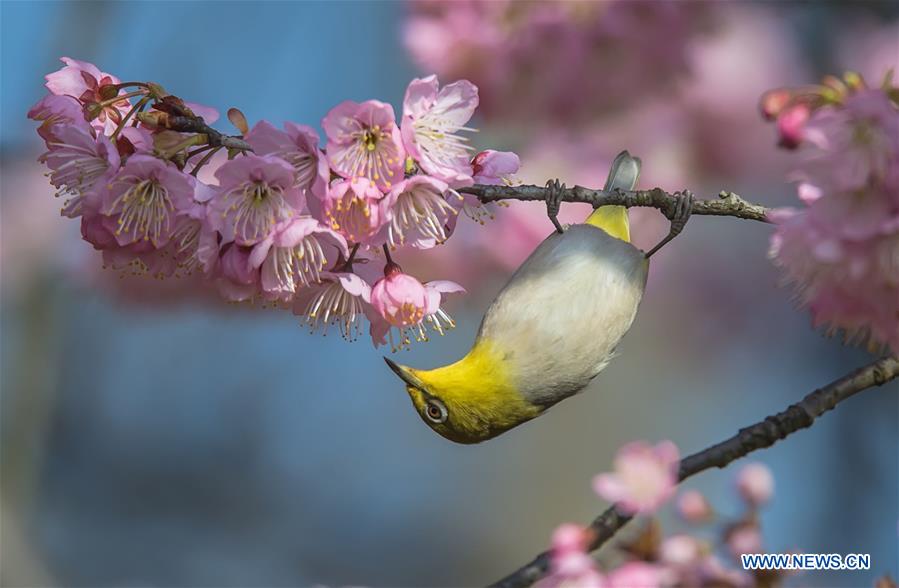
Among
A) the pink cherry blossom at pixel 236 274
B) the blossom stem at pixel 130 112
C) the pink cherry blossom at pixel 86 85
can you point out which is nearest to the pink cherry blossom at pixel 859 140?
the pink cherry blossom at pixel 236 274

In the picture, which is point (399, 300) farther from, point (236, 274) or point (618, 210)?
point (618, 210)

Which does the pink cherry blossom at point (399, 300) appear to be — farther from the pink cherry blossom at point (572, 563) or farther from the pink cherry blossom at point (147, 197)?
the pink cherry blossom at point (572, 563)

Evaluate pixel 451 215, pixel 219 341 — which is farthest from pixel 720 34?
pixel 219 341

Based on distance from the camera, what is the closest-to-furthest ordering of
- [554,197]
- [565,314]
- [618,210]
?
[554,197]
[565,314]
[618,210]

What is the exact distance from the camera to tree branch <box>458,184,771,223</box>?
6.33 ft

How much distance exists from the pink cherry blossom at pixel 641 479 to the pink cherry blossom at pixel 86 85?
1.08m

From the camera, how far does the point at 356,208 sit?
1.83m

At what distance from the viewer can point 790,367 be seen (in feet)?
17.8

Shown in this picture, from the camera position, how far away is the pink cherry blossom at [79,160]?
1895mm

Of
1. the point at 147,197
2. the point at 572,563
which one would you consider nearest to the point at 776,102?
the point at 572,563

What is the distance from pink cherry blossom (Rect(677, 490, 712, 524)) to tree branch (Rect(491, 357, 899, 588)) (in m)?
0.04

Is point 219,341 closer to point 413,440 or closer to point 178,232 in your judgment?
point 413,440

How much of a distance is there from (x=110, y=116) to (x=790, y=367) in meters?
4.21

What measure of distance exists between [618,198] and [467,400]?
0.78 m
